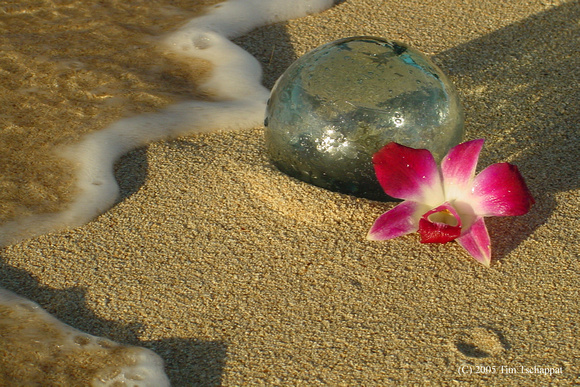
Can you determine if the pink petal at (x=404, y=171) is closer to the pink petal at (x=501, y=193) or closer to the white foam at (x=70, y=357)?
the pink petal at (x=501, y=193)

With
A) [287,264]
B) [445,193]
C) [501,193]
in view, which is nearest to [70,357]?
→ [287,264]

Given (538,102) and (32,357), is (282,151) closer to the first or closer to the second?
(32,357)

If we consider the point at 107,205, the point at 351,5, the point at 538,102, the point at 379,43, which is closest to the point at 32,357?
the point at 107,205

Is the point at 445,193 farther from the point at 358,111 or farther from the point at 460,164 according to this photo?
the point at 358,111

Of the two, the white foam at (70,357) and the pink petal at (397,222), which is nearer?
the white foam at (70,357)

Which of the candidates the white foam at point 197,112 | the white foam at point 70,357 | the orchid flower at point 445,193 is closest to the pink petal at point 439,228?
the orchid flower at point 445,193

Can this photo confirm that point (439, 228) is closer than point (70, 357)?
No
